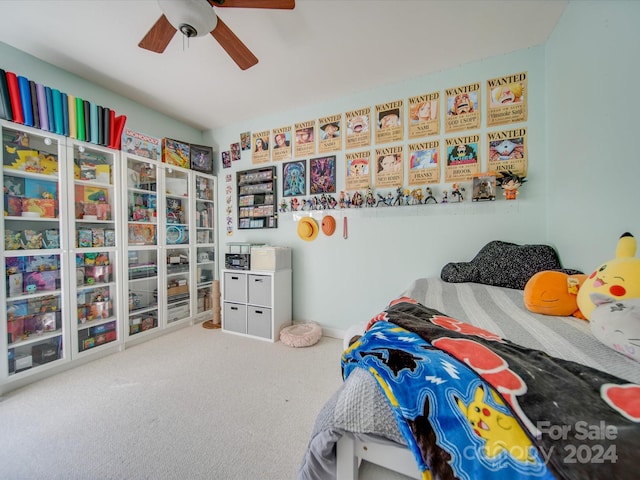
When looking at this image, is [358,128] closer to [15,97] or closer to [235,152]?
A: [235,152]

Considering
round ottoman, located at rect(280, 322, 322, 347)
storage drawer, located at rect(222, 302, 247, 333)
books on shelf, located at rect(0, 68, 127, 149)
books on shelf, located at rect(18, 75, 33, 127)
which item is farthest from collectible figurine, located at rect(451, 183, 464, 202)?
books on shelf, located at rect(18, 75, 33, 127)

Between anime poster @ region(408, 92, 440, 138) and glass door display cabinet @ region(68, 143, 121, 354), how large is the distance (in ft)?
9.20

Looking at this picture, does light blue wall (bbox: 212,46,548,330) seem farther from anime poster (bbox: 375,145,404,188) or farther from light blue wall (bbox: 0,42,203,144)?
light blue wall (bbox: 0,42,203,144)

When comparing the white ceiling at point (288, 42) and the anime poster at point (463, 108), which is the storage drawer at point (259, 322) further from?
the anime poster at point (463, 108)

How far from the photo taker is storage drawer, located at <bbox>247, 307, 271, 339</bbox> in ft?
8.04

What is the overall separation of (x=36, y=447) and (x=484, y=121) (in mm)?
3563

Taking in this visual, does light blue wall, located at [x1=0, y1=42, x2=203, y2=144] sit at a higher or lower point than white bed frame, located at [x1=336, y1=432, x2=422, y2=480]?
higher

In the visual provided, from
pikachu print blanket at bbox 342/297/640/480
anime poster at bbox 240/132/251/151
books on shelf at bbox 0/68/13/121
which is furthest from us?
anime poster at bbox 240/132/251/151

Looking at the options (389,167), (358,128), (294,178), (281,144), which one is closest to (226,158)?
(281,144)

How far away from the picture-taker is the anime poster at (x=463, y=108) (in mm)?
1960

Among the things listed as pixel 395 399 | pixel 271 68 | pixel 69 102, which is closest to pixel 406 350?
pixel 395 399

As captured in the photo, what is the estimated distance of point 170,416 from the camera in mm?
1409

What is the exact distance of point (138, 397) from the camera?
1573 millimetres

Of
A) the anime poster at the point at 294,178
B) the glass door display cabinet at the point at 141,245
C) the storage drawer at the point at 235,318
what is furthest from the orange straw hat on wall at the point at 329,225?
the glass door display cabinet at the point at 141,245
